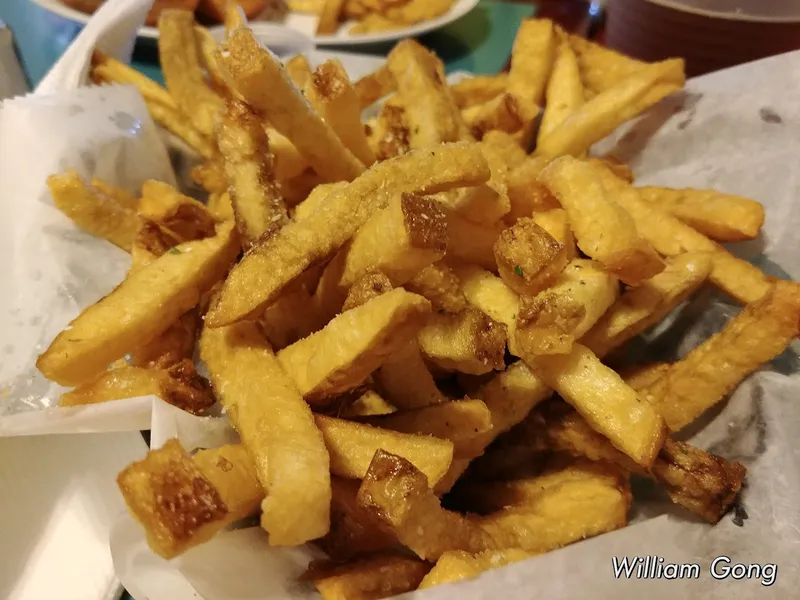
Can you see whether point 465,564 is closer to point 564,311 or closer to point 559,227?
point 564,311

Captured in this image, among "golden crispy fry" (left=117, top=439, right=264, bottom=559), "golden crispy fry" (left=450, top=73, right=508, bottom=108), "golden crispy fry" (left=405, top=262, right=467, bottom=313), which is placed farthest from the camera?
"golden crispy fry" (left=450, top=73, right=508, bottom=108)

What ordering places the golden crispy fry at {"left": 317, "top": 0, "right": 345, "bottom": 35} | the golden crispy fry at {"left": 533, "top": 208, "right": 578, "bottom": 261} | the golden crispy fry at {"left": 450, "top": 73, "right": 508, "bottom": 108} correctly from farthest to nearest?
1. the golden crispy fry at {"left": 317, "top": 0, "right": 345, "bottom": 35}
2. the golden crispy fry at {"left": 450, "top": 73, "right": 508, "bottom": 108}
3. the golden crispy fry at {"left": 533, "top": 208, "right": 578, "bottom": 261}

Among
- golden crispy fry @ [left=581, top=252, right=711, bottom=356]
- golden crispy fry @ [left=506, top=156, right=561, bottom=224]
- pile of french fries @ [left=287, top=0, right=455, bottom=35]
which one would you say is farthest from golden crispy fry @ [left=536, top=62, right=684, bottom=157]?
pile of french fries @ [left=287, top=0, right=455, bottom=35]

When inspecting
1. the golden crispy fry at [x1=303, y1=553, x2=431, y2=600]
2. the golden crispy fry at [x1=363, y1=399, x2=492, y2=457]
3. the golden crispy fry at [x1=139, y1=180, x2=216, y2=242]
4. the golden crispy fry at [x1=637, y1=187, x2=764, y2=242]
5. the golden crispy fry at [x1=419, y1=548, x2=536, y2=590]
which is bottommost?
the golden crispy fry at [x1=303, y1=553, x2=431, y2=600]

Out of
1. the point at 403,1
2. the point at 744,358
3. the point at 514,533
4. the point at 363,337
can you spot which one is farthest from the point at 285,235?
the point at 403,1

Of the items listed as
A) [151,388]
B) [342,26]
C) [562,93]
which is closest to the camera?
[151,388]

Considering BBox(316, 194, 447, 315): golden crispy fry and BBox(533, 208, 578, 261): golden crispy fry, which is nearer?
BBox(316, 194, 447, 315): golden crispy fry

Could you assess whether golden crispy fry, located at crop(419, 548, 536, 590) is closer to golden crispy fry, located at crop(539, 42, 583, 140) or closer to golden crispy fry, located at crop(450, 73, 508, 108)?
golden crispy fry, located at crop(539, 42, 583, 140)

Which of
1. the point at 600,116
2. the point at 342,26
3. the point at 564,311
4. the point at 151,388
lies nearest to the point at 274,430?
the point at 151,388
